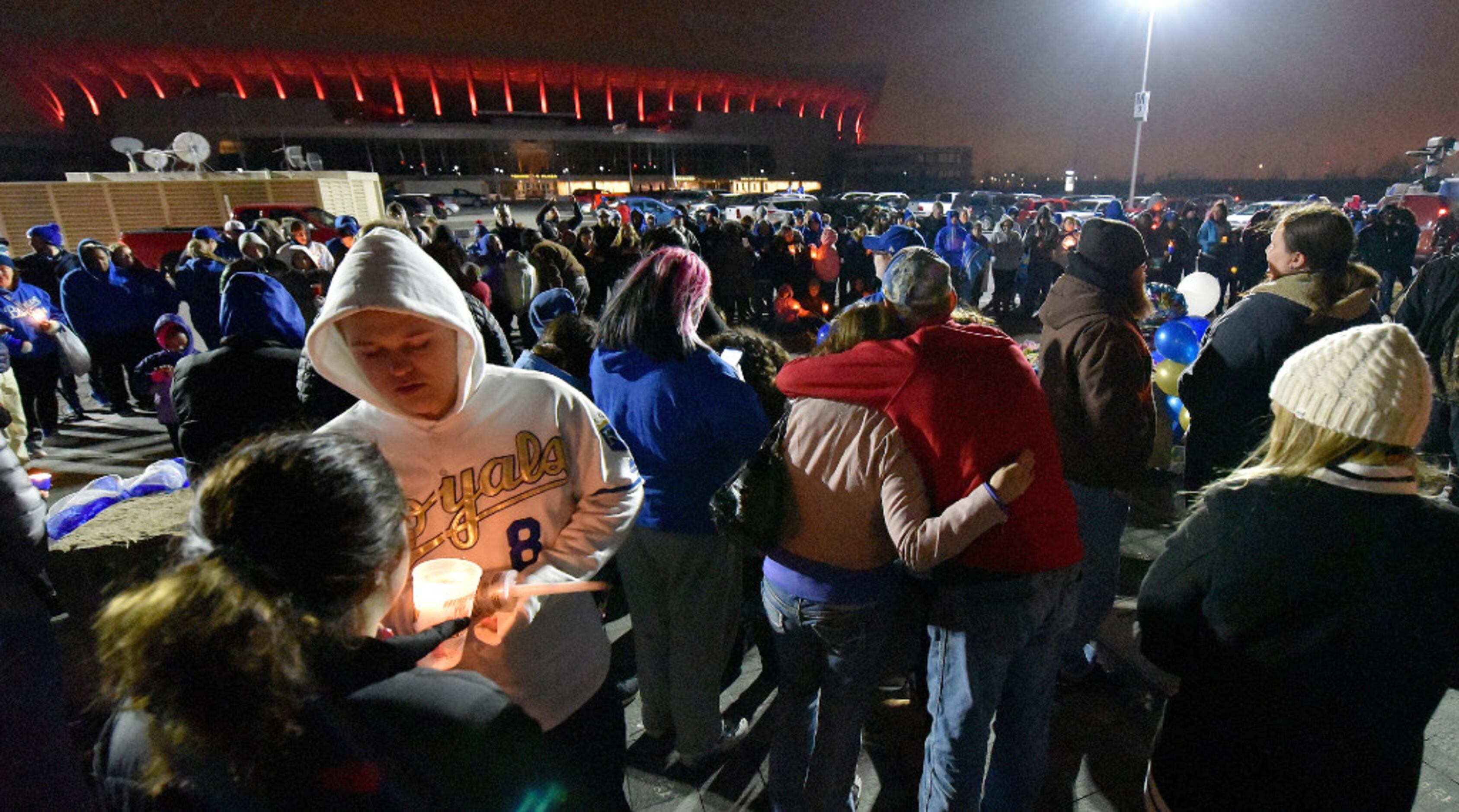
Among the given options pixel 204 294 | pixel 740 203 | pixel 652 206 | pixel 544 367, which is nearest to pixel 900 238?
pixel 544 367

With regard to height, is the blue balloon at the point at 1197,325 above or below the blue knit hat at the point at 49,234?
below

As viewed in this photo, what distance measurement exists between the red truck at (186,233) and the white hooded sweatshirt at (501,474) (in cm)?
1031

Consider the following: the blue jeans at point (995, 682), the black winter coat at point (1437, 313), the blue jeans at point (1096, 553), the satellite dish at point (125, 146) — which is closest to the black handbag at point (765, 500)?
the blue jeans at point (995, 682)

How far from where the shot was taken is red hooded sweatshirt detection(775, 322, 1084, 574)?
5.80 ft

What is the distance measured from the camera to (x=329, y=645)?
95 cm

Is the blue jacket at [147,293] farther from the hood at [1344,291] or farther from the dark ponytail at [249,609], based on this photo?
the hood at [1344,291]

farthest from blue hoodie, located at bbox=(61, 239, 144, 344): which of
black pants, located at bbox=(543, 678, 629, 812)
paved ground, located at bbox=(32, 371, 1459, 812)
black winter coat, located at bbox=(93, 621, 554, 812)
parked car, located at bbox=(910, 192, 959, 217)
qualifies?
parked car, located at bbox=(910, 192, 959, 217)

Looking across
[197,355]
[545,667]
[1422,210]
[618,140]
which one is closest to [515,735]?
[545,667]

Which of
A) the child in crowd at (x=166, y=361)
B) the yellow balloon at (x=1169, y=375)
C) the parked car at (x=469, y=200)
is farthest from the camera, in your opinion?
the parked car at (x=469, y=200)

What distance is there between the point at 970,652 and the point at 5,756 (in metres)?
2.88

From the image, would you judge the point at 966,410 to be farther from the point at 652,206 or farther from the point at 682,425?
the point at 652,206

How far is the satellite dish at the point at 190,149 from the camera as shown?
17422 millimetres

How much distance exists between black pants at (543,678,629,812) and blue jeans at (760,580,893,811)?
556mm

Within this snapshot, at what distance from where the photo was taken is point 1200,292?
675 cm
